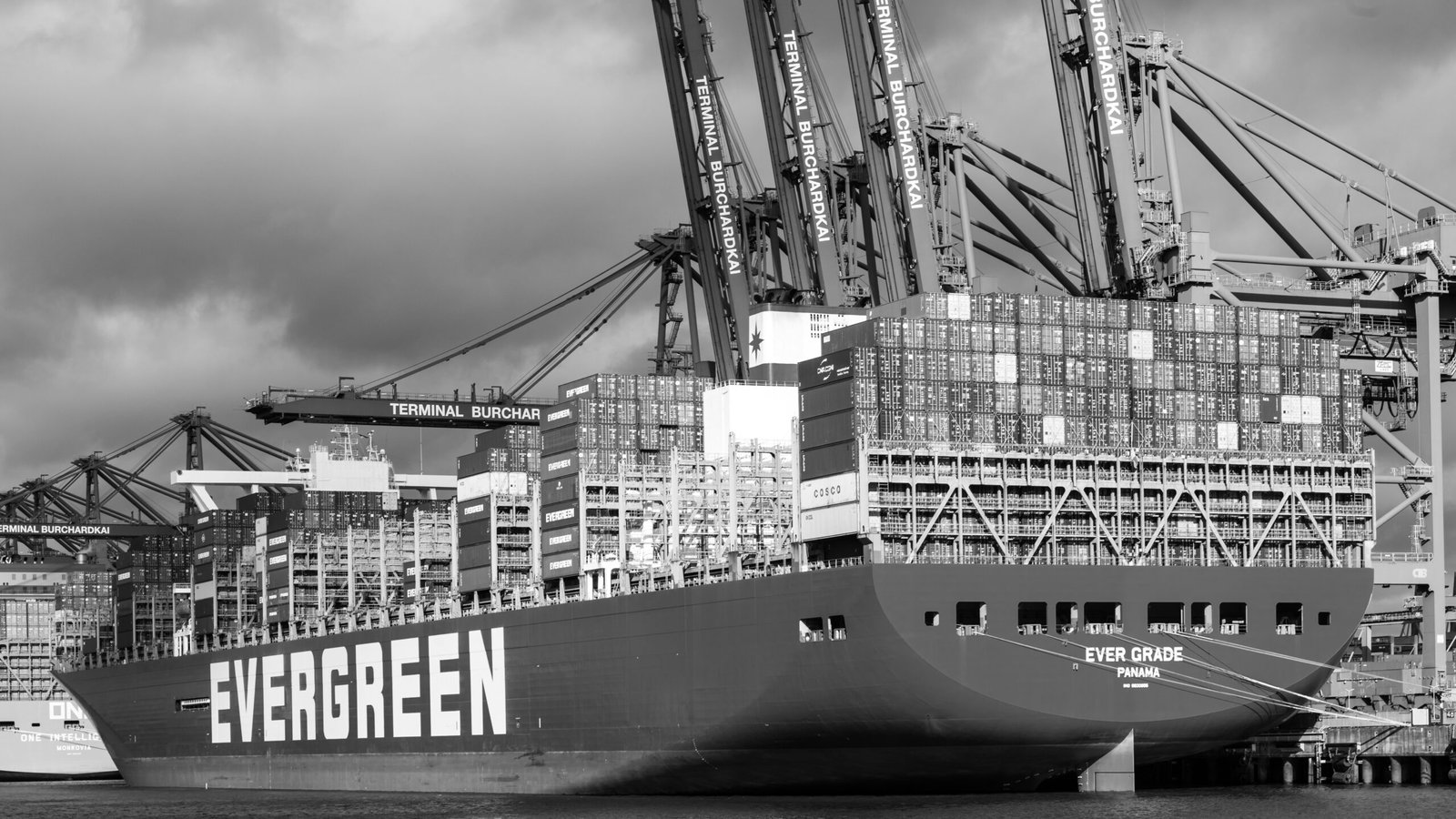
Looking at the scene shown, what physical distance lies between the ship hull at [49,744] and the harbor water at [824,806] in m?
27.9

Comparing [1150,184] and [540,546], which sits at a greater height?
[1150,184]

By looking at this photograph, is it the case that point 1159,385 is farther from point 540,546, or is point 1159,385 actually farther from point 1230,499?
Result: point 540,546

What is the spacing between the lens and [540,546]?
56.8m

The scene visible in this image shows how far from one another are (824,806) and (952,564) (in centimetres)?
599

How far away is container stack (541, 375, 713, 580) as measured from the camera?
182ft

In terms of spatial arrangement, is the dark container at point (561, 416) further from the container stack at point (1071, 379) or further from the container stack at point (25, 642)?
the container stack at point (25, 642)

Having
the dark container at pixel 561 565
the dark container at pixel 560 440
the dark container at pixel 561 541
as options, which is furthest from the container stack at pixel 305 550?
the dark container at pixel 561 565

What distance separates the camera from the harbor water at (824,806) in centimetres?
4212

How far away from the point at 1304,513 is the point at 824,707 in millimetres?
12454

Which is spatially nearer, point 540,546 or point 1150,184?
point 1150,184

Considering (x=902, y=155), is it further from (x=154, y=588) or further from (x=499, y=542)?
(x=154, y=588)

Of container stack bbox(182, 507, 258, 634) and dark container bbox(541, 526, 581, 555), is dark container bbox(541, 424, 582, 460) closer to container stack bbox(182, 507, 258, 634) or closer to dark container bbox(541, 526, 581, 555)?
dark container bbox(541, 526, 581, 555)

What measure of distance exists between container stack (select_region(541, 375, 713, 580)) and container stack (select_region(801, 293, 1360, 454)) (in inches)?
386

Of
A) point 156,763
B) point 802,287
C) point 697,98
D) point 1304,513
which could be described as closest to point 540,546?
point 802,287
